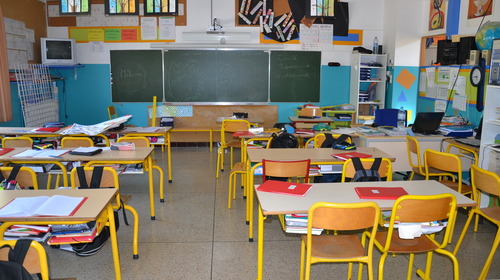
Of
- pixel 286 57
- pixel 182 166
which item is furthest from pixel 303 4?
pixel 182 166

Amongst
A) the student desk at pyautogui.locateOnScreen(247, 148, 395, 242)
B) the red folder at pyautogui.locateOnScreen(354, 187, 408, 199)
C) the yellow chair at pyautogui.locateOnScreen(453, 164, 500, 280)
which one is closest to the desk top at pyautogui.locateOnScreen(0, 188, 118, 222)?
the student desk at pyautogui.locateOnScreen(247, 148, 395, 242)

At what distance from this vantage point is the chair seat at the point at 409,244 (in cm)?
258

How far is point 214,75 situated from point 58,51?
2.86 metres

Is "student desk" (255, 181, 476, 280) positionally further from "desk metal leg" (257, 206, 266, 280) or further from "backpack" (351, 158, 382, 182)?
"backpack" (351, 158, 382, 182)

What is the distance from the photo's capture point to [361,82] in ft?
27.0

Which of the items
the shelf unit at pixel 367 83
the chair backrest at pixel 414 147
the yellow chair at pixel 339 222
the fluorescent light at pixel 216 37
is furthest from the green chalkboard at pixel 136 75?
the yellow chair at pixel 339 222

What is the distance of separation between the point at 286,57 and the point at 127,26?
3113mm

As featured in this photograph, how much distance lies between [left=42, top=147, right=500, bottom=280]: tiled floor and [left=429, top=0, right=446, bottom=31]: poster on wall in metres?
3.65

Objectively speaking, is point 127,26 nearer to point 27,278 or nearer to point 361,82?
point 361,82

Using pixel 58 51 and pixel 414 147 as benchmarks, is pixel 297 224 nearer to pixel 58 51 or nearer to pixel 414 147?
pixel 414 147

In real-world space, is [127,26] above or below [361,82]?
above

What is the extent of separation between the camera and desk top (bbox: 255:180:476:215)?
8.25 feet

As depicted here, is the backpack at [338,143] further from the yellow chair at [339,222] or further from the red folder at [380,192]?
the yellow chair at [339,222]

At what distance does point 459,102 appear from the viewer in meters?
6.06
